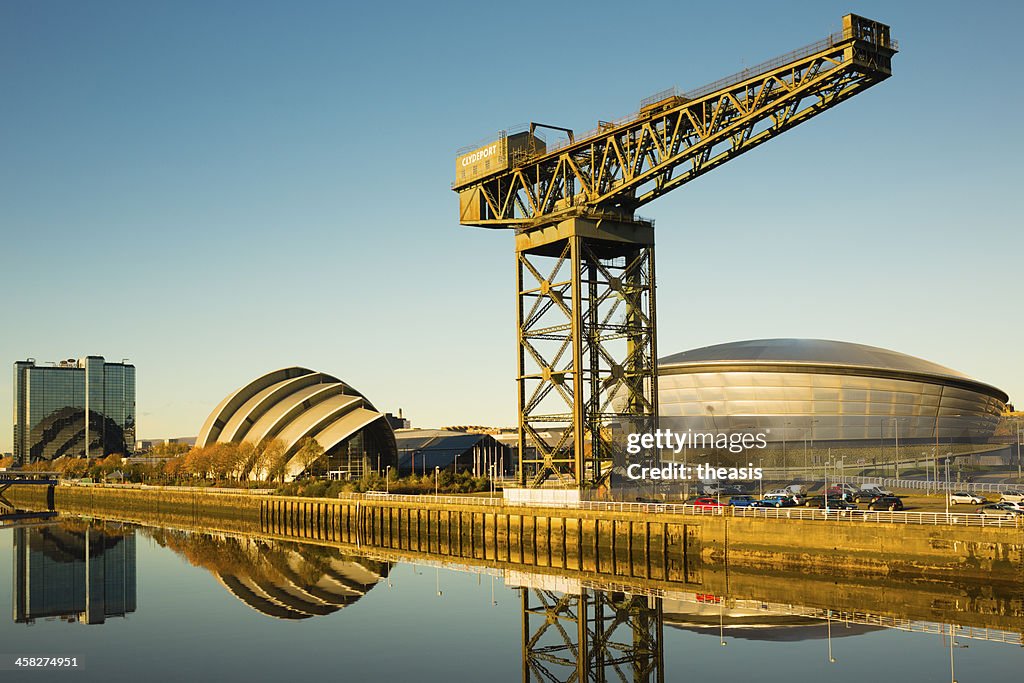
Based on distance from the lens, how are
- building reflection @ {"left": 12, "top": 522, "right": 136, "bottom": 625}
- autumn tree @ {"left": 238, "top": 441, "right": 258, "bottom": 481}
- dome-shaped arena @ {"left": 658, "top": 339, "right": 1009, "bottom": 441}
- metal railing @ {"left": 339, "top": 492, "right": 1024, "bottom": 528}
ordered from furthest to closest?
1. autumn tree @ {"left": 238, "top": 441, "right": 258, "bottom": 481}
2. dome-shaped arena @ {"left": 658, "top": 339, "right": 1009, "bottom": 441}
3. building reflection @ {"left": 12, "top": 522, "right": 136, "bottom": 625}
4. metal railing @ {"left": 339, "top": 492, "right": 1024, "bottom": 528}

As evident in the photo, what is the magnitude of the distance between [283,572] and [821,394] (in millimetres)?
73130

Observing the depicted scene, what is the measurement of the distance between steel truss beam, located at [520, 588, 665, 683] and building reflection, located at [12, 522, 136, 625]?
2475 centimetres

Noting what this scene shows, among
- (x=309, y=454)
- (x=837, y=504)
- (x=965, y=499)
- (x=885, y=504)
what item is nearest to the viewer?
(x=885, y=504)

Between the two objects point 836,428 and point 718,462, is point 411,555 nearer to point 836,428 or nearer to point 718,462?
point 718,462

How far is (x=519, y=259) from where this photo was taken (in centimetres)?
7794

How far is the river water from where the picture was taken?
41219 mm

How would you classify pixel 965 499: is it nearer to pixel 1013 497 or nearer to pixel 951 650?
pixel 1013 497

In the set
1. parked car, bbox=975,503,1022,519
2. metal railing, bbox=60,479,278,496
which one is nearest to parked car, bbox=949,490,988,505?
parked car, bbox=975,503,1022,519

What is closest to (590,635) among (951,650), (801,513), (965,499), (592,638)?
(592,638)

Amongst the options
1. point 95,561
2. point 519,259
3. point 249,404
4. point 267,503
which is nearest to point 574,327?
point 519,259

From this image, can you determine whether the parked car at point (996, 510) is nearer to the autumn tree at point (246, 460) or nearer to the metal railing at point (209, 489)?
the metal railing at point (209, 489)

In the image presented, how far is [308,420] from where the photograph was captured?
14675 centimetres

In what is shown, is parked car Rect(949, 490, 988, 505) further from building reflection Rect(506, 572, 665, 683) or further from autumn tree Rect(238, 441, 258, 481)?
autumn tree Rect(238, 441, 258, 481)

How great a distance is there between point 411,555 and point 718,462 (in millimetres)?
25750
